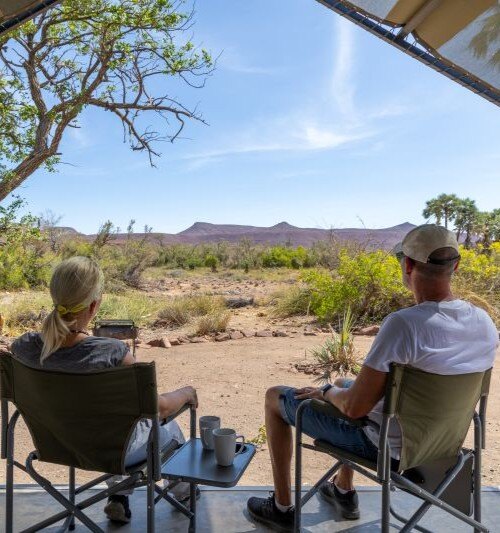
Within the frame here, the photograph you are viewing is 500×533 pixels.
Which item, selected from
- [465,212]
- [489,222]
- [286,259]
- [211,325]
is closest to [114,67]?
[211,325]

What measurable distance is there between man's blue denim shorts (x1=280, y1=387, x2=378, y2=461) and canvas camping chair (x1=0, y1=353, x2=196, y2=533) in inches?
22.9

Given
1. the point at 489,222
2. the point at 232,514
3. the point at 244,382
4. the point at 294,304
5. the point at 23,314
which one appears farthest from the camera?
the point at 489,222

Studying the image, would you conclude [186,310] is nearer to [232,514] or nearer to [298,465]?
[232,514]

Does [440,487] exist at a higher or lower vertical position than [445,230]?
lower

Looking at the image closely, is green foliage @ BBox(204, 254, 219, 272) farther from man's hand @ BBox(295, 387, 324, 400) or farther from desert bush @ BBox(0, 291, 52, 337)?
man's hand @ BBox(295, 387, 324, 400)

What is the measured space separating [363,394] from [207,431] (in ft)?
2.25

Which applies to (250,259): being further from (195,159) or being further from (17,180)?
(17,180)

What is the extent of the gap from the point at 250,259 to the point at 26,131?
15042 mm

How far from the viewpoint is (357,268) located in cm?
856

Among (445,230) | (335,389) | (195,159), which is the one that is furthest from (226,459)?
(195,159)

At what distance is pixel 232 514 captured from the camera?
2.35m

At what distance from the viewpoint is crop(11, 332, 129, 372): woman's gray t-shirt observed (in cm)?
182

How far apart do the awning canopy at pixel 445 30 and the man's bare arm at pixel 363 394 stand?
1.82 meters

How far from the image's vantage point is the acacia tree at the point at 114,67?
6.51 meters
